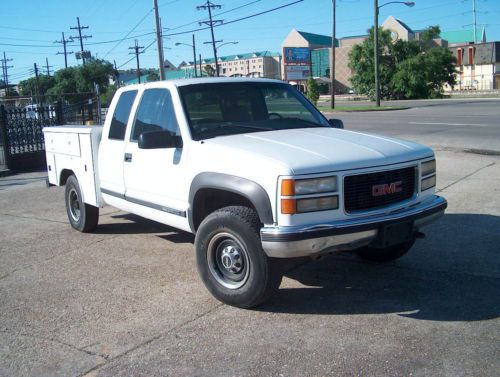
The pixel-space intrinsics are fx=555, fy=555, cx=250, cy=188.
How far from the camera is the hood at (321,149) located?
13.8 feet

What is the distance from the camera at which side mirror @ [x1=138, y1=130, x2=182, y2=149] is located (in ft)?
16.4

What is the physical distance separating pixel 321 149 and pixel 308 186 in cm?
52

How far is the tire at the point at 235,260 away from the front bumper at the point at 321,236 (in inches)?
8.4

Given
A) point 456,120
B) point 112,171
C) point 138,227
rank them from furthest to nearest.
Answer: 1. point 456,120
2. point 138,227
3. point 112,171

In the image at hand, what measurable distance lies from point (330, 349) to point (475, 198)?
5.41 metres

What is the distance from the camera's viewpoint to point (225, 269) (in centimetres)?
475

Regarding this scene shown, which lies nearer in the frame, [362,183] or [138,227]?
[362,183]

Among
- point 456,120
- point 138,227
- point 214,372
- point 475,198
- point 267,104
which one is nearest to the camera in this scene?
point 214,372

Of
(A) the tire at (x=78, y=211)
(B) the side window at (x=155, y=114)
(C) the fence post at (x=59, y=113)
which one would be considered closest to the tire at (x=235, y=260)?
(B) the side window at (x=155, y=114)

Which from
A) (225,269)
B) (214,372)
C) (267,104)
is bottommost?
(214,372)

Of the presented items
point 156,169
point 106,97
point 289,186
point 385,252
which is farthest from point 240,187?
point 106,97

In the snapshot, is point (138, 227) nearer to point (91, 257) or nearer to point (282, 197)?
point (91, 257)

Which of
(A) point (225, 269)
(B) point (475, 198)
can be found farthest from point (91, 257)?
(B) point (475, 198)

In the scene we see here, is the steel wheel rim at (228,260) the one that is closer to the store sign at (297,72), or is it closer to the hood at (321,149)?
the hood at (321,149)
